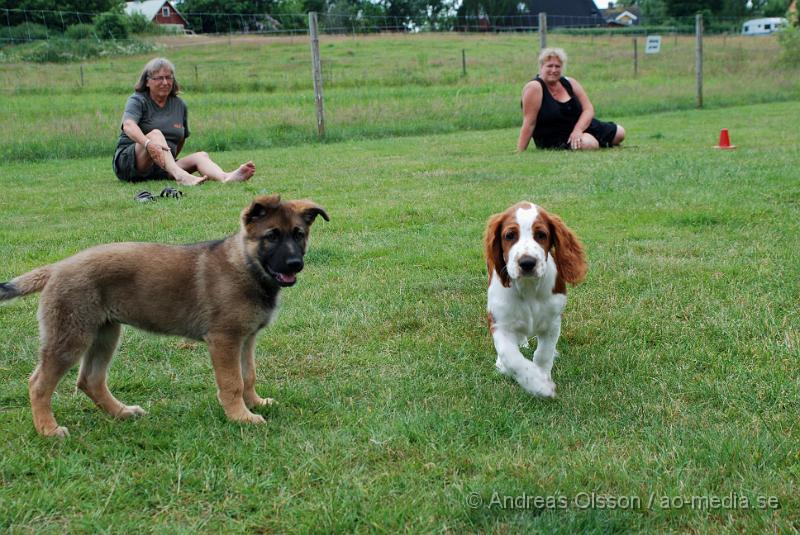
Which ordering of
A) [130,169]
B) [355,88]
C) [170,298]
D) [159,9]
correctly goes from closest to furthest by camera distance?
[170,298] < [130,169] < [355,88] < [159,9]

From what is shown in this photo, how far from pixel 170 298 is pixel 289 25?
4738cm

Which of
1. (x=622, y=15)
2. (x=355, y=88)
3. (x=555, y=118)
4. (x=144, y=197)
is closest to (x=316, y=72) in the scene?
(x=555, y=118)

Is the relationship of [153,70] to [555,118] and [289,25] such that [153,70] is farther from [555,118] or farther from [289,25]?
[289,25]

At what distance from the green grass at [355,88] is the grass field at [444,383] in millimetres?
7547

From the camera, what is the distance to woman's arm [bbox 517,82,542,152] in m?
13.9

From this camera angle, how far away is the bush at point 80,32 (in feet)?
109

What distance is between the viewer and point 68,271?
375 cm

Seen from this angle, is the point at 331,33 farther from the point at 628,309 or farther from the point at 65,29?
the point at 628,309

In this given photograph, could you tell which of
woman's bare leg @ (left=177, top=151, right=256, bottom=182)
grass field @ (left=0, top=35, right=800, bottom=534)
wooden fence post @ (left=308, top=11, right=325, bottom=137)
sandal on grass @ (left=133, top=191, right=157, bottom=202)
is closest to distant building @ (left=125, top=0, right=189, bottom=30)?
wooden fence post @ (left=308, top=11, right=325, bottom=137)

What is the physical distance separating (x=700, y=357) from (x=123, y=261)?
305 cm

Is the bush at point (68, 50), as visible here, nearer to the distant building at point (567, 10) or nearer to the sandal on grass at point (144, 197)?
the sandal on grass at point (144, 197)

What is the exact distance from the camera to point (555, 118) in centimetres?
1416

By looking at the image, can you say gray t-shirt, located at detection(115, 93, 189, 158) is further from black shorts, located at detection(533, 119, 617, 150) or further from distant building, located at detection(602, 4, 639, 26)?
distant building, located at detection(602, 4, 639, 26)

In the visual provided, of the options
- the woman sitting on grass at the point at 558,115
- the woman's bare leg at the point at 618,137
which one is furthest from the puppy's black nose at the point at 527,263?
the woman's bare leg at the point at 618,137
